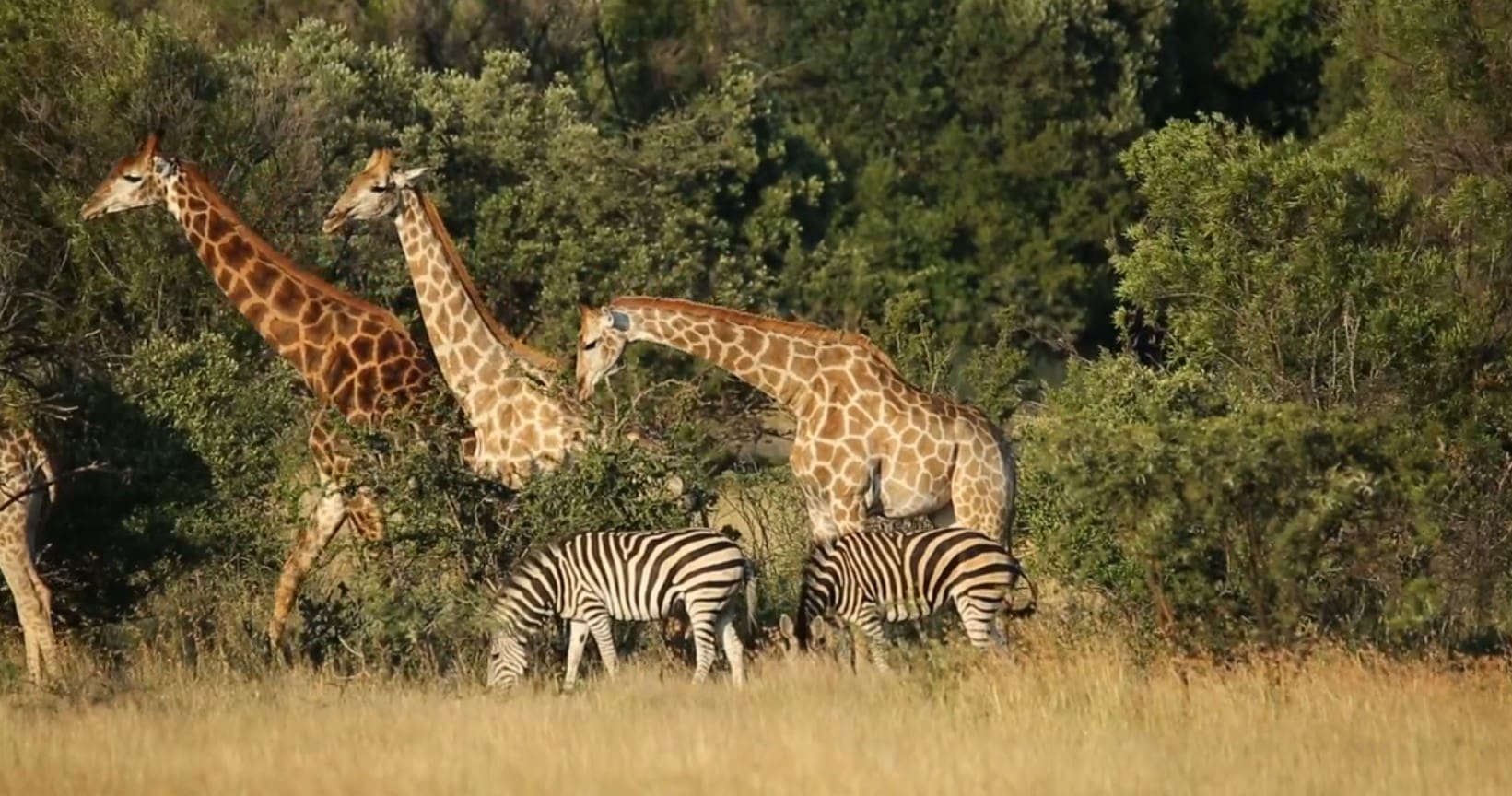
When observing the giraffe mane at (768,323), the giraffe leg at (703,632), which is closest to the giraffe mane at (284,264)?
the giraffe mane at (768,323)

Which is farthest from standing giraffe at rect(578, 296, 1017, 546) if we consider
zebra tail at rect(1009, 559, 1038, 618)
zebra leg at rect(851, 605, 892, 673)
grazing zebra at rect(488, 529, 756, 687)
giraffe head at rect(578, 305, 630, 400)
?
grazing zebra at rect(488, 529, 756, 687)

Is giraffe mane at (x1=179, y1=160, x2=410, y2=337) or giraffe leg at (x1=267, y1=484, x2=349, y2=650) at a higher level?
giraffe mane at (x1=179, y1=160, x2=410, y2=337)

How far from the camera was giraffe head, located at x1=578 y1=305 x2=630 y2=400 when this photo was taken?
1557 centimetres

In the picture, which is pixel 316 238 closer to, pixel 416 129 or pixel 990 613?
pixel 416 129

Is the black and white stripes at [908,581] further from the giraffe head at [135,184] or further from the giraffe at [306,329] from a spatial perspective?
the giraffe head at [135,184]

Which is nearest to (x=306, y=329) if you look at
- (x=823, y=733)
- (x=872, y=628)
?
(x=872, y=628)

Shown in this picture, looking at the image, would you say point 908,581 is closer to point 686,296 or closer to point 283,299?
point 283,299

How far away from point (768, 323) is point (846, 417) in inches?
33.6

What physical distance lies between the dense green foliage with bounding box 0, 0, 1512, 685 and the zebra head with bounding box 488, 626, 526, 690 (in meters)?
0.38

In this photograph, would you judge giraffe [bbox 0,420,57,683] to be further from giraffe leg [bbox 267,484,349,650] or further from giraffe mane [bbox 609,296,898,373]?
giraffe mane [bbox 609,296,898,373]

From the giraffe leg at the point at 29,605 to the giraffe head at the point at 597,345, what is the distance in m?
3.32

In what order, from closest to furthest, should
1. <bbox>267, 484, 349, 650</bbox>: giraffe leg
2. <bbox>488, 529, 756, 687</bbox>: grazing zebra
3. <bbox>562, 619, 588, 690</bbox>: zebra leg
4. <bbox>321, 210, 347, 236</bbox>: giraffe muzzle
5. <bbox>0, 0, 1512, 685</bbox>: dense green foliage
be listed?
<bbox>0, 0, 1512, 685</bbox>: dense green foliage < <bbox>488, 529, 756, 687</bbox>: grazing zebra < <bbox>562, 619, 588, 690</bbox>: zebra leg < <bbox>267, 484, 349, 650</bbox>: giraffe leg < <bbox>321, 210, 347, 236</bbox>: giraffe muzzle

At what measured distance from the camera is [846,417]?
15.2 metres

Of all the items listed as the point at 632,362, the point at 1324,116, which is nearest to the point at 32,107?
the point at 632,362
